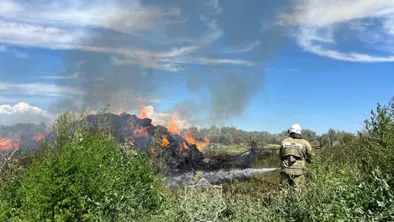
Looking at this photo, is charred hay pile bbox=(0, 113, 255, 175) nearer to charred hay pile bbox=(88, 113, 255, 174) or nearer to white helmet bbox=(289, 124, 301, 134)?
charred hay pile bbox=(88, 113, 255, 174)

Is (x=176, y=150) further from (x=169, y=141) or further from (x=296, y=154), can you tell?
(x=296, y=154)

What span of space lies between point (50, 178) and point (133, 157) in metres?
2.17

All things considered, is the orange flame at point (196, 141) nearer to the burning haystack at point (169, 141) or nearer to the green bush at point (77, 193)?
the burning haystack at point (169, 141)

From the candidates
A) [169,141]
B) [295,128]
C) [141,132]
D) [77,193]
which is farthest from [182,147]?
[77,193]

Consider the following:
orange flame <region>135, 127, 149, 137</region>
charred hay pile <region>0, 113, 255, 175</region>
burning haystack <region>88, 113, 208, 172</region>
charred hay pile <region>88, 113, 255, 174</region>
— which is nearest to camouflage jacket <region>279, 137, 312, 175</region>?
charred hay pile <region>0, 113, 255, 175</region>

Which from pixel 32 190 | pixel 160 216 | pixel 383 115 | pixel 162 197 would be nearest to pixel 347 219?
pixel 160 216

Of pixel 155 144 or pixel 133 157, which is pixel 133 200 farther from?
pixel 155 144

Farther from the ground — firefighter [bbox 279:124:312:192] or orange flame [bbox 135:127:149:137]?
orange flame [bbox 135:127:149:137]

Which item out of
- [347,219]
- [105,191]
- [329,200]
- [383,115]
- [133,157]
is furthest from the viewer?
[383,115]

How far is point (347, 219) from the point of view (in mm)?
4539

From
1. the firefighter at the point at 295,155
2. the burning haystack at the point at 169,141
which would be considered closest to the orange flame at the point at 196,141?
the burning haystack at the point at 169,141

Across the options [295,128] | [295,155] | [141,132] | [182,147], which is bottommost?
[295,155]

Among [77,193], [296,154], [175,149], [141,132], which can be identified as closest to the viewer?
[77,193]

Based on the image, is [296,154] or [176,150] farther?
[176,150]
